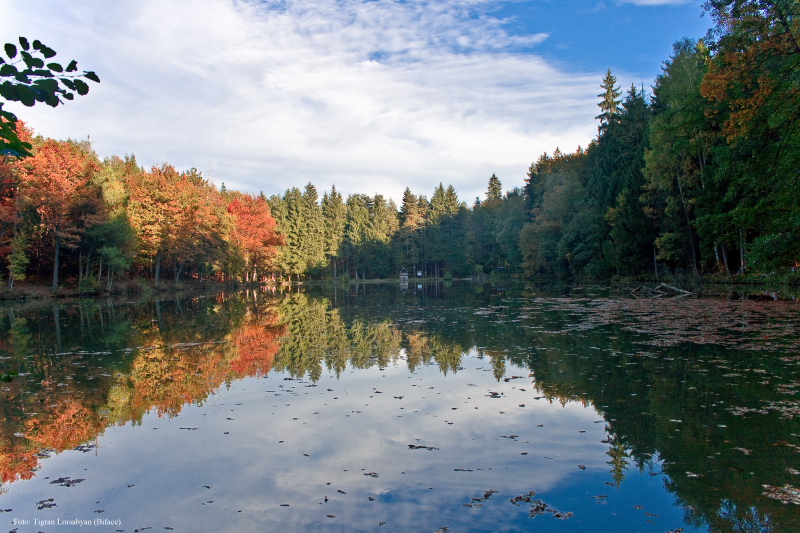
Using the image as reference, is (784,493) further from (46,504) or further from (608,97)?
(608,97)

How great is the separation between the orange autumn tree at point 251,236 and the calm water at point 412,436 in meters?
49.9

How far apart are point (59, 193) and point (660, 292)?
132 ft

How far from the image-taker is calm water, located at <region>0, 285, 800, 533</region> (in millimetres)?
4254

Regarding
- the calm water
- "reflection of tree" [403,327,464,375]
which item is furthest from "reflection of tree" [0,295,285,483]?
"reflection of tree" [403,327,464,375]

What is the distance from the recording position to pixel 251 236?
214ft

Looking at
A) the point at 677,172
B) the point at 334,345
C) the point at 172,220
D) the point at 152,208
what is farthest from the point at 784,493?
the point at 172,220

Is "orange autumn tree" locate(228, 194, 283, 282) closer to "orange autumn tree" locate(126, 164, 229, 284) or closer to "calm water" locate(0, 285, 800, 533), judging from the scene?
"orange autumn tree" locate(126, 164, 229, 284)

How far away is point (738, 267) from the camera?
1259 inches

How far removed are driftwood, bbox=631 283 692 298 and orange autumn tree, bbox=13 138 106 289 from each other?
1474 inches

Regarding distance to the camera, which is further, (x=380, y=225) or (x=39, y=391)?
(x=380, y=225)

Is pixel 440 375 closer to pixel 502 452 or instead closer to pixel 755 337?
pixel 502 452

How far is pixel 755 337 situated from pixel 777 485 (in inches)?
357

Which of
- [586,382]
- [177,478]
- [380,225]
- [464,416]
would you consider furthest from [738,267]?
[380,225]

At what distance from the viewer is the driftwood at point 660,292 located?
2721 cm
